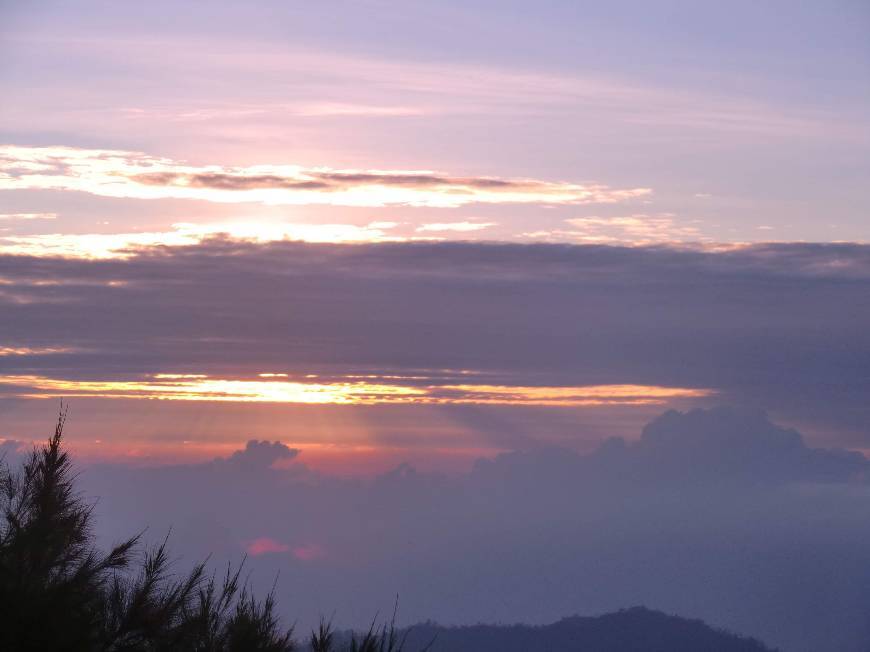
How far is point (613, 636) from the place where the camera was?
582 feet

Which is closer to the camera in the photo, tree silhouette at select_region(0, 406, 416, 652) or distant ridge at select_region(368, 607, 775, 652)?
tree silhouette at select_region(0, 406, 416, 652)

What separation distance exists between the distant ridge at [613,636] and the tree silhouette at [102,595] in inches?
5714

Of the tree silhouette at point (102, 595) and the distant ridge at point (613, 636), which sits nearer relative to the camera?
the tree silhouette at point (102, 595)

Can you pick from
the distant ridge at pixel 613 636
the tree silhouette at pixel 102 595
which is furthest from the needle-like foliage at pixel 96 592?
the distant ridge at pixel 613 636

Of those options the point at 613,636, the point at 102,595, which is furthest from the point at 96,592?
the point at 613,636

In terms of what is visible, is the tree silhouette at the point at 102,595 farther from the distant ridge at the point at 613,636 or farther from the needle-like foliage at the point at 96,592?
the distant ridge at the point at 613,636

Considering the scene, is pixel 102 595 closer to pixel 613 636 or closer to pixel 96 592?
pixel 96 592

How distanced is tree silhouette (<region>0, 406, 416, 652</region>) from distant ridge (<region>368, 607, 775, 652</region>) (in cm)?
14513

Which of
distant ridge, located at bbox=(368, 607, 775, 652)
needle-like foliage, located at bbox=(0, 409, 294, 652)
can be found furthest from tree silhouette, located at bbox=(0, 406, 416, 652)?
distant ridge, located at bbox=(368, 607, 775, 652)

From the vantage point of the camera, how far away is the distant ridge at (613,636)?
545 feet

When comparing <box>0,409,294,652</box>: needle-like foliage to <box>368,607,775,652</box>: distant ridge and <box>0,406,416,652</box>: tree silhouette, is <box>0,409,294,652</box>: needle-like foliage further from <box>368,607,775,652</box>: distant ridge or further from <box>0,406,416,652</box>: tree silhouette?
<box>368,607,775,652</box>: distant ridge

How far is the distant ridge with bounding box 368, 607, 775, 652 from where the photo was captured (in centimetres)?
16612

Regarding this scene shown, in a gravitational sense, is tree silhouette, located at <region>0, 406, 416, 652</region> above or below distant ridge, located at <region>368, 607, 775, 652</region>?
above

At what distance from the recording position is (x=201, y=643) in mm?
13711
